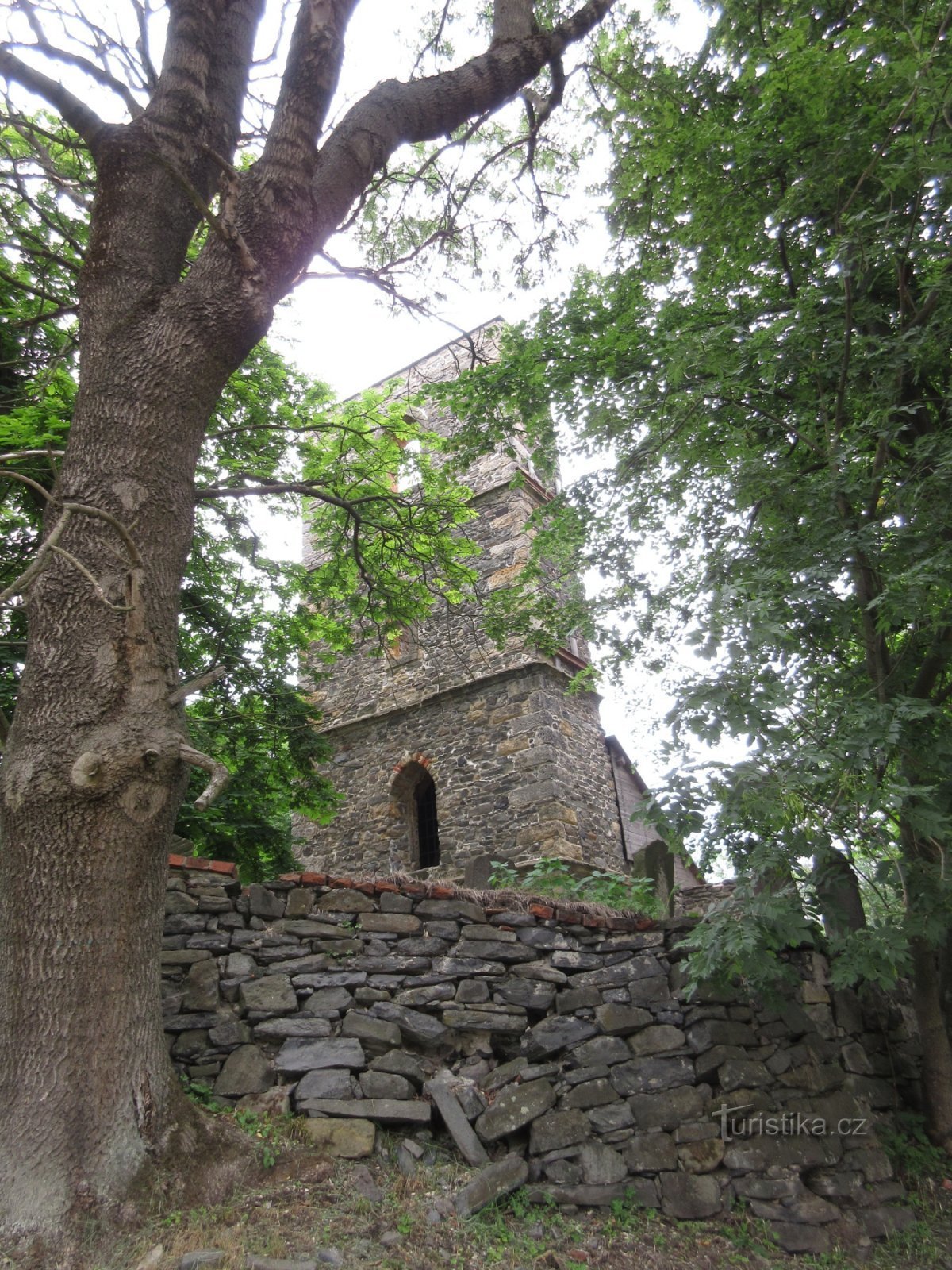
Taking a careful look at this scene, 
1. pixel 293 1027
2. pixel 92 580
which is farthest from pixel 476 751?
pixel 92 580

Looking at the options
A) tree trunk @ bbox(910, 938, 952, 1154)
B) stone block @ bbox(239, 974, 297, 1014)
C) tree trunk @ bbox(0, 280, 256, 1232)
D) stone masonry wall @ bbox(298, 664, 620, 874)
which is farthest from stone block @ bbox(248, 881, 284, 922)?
stone masonry wall @ bbox(298, 664, 620, 874)

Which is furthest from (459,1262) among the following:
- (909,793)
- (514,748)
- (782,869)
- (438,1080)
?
(514,748)

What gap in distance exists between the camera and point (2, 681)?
23.2 ft

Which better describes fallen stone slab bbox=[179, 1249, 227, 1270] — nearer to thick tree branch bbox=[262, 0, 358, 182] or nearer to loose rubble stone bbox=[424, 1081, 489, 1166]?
loose rubble stone bbox=[424, 1081, 489, 1166]

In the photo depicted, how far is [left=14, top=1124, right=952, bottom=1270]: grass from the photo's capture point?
9.70ft

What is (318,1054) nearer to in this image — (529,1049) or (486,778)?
(529,1049)

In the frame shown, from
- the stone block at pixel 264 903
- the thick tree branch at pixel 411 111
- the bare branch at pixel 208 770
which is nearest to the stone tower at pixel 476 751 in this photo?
the thick tree branch at pixel 411 111

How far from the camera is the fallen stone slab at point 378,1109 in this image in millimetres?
4113

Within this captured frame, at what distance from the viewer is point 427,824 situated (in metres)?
11.6

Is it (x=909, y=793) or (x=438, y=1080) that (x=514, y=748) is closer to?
(x=438, y=1080)

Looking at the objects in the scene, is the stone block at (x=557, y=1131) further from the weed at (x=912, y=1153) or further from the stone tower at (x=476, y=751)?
the stone tower at (x=476, y=751)

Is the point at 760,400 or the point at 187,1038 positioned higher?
the point at 760,400

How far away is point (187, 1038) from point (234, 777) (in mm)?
4480

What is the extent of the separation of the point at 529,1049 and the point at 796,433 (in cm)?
416
